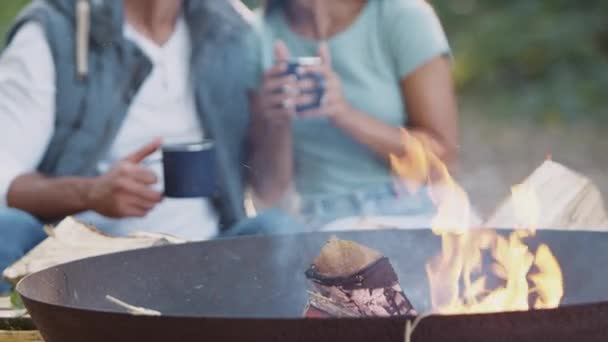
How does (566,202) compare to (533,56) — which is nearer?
(566,202)

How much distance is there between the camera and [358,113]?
3066 millimetres

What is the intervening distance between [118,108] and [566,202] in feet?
3.69

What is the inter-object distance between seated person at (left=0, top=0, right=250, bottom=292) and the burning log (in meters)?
0.97

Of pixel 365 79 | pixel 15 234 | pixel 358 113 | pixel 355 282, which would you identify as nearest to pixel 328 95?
pixel 358 113

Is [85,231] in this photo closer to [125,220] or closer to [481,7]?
[125,220]

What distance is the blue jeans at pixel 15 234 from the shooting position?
9.01 feet

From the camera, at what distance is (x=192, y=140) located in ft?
10.4

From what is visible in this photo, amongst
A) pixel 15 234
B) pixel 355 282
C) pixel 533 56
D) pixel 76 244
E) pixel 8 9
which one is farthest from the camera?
pixel 533 56

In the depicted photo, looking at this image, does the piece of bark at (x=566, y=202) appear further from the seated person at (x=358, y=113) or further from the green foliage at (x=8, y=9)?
the green foliage at (x=8, y=9)

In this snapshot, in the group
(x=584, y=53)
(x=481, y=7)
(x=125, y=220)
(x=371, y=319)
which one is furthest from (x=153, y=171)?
(x=481, y=7)

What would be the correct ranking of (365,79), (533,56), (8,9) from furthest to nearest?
(533,56) < (8,9) < (365,79)

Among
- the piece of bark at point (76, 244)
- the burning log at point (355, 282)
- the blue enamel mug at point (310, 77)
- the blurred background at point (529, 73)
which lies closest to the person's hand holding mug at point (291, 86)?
the blue enamel mug at point (310, 77)

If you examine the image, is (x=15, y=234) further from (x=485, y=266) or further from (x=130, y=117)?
(x=485, y=266)

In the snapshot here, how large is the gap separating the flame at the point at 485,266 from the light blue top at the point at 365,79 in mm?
855
